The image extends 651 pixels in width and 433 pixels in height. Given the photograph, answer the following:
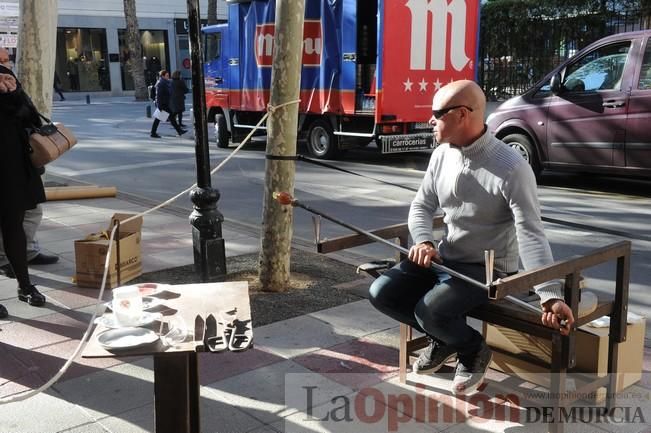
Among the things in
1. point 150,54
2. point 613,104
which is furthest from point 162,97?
point 150,54

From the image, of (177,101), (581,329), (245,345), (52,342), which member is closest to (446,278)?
(581,329)

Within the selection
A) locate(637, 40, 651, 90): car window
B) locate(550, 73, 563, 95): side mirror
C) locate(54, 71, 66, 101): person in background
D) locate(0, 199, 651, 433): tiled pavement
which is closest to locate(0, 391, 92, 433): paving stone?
locate(0, 199, 651, 433): tiled pavement

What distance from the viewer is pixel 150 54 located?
42.2m

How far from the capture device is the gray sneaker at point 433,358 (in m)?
3.71

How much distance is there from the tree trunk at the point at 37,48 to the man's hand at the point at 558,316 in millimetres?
6471

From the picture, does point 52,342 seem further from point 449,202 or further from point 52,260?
point 449,202

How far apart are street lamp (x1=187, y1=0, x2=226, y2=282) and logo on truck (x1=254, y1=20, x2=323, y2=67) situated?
25.0ft

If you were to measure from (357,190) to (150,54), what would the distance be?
3490cm

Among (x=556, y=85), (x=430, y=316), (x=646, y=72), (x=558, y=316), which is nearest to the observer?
(x=558, y=316)

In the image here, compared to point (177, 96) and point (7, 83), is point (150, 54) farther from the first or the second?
point (7, 83)

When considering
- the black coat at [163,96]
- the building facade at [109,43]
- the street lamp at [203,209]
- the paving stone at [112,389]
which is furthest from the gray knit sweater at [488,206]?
the building facade at [109,43]

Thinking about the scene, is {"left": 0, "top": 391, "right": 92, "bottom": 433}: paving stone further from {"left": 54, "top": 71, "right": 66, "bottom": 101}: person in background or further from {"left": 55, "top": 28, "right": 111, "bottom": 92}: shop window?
{"left": 55, "top": 28, "right": 111, "bottom": 92}: shop window

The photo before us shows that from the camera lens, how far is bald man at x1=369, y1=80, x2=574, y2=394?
3.26 metres

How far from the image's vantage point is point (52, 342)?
4.41 metres
